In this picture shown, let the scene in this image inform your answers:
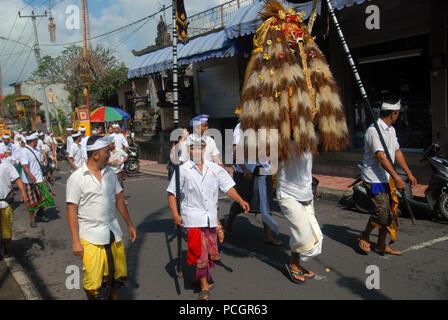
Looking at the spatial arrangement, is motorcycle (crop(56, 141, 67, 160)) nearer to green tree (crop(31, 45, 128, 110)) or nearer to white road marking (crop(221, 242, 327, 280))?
green tree (crop(31, 45, 128, 110))

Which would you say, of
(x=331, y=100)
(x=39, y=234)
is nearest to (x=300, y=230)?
(x=331, y=100)

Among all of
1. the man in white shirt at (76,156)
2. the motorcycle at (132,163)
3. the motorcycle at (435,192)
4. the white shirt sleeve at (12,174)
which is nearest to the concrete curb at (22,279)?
the white shirt sleeve at (12,174)

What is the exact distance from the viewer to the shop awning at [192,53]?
12203mm

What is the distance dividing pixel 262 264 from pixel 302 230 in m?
1.11

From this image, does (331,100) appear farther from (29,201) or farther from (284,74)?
(29,201)

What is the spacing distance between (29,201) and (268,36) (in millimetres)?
5973

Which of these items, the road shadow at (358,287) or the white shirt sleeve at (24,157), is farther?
the white shirt sleeve at (24,157)

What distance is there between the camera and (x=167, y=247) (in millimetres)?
5977

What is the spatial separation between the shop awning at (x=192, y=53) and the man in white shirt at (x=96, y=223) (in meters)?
8.79

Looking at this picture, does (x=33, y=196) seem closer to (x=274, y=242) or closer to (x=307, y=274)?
(x=274, y=242)

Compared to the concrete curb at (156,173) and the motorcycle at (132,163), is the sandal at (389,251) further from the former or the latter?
the motorcycle at (132,163)

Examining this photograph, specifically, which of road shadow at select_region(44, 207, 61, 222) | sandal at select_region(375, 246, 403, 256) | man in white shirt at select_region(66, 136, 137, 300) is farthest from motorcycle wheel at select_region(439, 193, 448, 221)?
road shadow at select_region(44, 207, 61, 222)

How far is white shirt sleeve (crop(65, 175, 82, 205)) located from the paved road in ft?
4.61

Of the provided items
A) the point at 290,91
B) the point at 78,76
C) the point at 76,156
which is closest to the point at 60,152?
the point at 78,76
